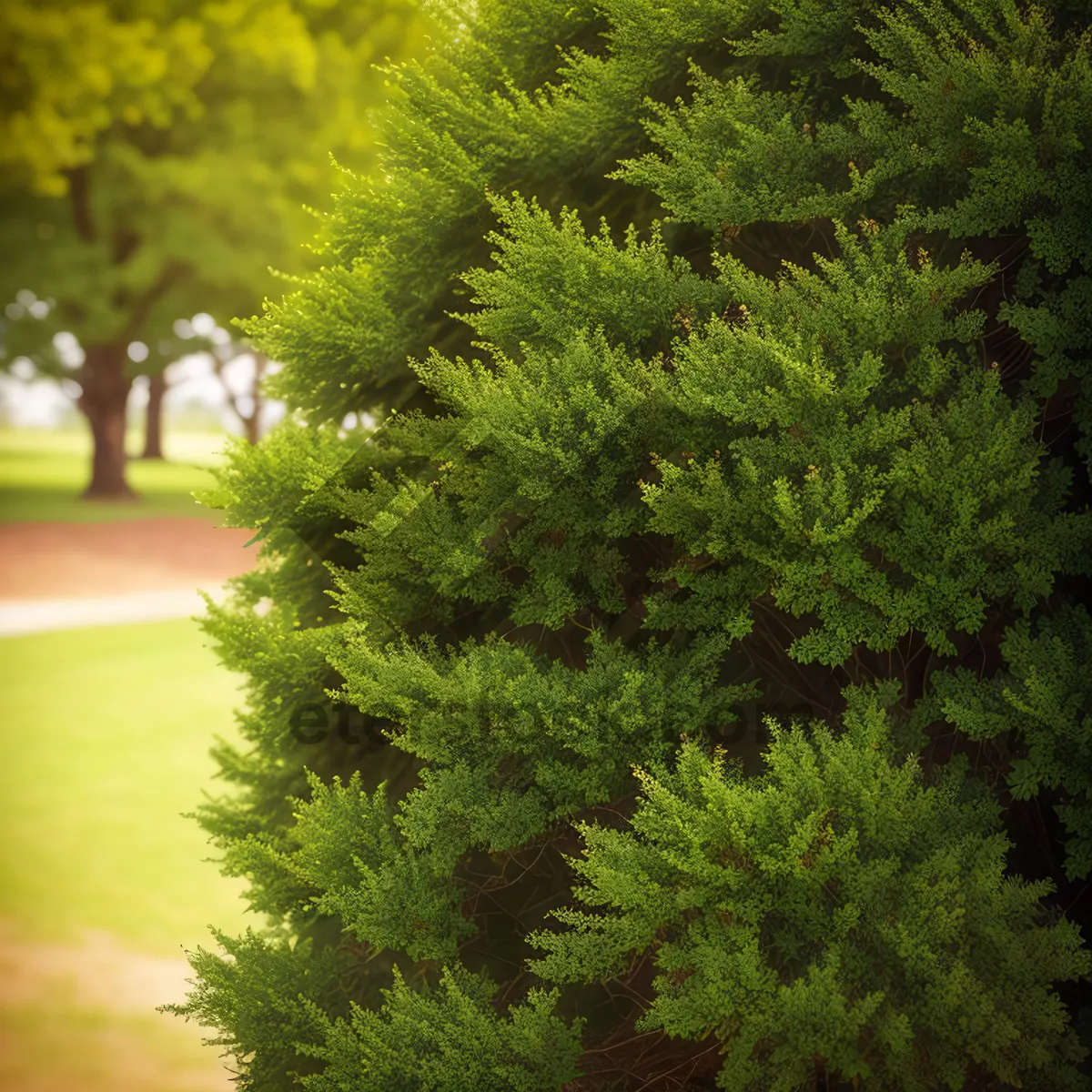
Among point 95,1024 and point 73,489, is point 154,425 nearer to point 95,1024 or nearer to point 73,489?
point 73,489

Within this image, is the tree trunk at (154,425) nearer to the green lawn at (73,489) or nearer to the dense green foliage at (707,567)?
the green lawn at (73,489)

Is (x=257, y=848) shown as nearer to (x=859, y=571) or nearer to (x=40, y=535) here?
(x=859, y=571)

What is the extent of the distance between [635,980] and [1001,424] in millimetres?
3458

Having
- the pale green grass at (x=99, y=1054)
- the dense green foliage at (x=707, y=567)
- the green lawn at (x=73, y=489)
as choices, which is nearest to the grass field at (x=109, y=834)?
the pale green grass at (x=99, y=1054)

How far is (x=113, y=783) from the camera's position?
13.2m

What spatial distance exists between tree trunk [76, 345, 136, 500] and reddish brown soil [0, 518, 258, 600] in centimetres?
357

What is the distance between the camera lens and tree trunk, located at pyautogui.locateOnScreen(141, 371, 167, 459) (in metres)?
39.0

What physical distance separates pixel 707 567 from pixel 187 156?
22.6m

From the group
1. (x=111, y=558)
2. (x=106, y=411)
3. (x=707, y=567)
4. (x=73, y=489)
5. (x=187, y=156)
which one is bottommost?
(x=111, y=558)

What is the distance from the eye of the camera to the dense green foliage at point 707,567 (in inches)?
167

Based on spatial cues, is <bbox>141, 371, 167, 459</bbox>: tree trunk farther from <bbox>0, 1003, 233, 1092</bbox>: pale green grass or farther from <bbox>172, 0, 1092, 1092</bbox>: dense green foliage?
<bbox>172, 0, 1092, 1092</bbox>: dense green foliage

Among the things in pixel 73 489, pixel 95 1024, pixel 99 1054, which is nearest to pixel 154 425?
pixel 73 489

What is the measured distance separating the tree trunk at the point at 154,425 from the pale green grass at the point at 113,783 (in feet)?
75.0

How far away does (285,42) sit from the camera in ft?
67.8
